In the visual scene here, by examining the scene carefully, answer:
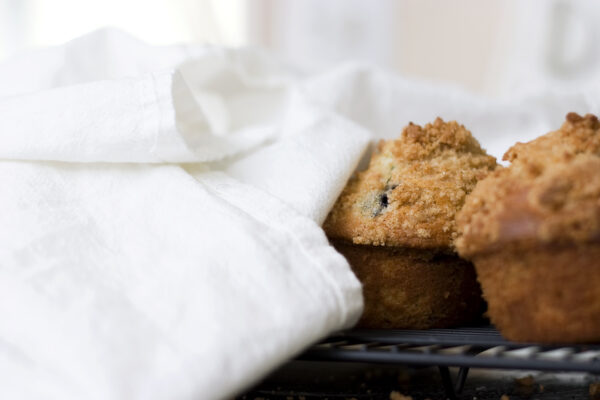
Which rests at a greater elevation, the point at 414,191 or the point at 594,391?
the point at 414,191

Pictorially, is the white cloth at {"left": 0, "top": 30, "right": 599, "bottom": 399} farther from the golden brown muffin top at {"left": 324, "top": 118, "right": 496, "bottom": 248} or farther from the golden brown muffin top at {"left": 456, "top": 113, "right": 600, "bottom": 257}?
the golden brown muffin top at {"left": 456, "top": 113, "right": 600, "bottom": 257}

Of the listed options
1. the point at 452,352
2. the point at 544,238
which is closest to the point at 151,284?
the point at 452,352

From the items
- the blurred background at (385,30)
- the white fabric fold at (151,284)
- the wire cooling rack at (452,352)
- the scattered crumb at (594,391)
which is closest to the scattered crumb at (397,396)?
the wire cooling rack at (452,352)

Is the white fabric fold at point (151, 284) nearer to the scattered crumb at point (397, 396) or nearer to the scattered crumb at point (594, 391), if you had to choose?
the scattered crumb at point (397, 396)

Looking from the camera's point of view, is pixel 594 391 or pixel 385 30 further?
pixel 385 30

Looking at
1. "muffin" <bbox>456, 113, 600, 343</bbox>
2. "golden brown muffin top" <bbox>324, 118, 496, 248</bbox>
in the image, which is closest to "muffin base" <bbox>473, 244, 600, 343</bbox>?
"muffin" <bbox>456, 113, 600, 343</bbox>

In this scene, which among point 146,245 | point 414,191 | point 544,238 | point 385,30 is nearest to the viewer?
point 544,238

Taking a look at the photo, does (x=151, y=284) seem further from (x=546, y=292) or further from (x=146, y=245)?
(x=546, y=292)
